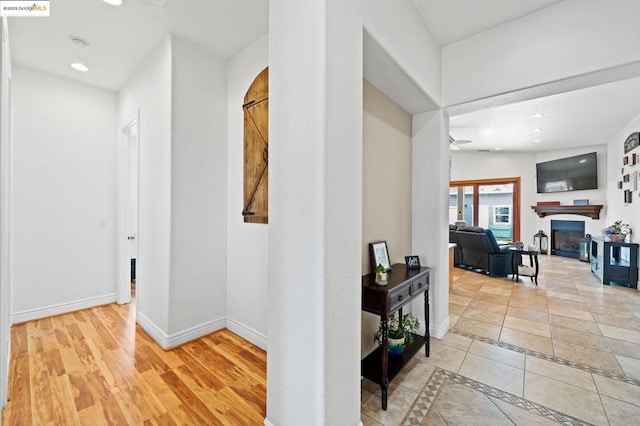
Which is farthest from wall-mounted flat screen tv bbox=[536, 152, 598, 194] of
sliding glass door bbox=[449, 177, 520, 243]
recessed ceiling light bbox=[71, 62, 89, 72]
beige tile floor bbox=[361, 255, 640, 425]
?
recessed ceiling light bbox=[71, 62, 89, 72]

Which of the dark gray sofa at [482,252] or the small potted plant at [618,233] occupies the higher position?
the small potted plant at [618,233]

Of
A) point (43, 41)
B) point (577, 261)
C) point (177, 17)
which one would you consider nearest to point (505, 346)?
point (177, 17)

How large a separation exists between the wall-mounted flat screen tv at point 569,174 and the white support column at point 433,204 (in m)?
6.44

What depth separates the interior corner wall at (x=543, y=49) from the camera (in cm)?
190

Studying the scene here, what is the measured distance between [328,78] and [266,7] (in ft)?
4.62

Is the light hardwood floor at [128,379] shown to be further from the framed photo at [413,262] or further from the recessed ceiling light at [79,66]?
the recessed ceiling light at [79,66]

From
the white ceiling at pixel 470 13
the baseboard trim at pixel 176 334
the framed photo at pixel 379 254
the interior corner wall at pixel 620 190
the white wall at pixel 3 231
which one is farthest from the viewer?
the interior corner wall at pixel 620 190

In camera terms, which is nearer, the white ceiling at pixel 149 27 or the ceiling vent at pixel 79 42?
the white ceiling at pixel 149 27

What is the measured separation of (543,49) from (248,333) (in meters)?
3.43

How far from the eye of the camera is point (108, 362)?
7.38ft

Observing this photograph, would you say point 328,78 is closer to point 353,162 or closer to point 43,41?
point 353,162

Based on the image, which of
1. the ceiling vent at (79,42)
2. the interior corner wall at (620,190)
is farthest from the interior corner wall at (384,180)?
the interior corner wall at (620,190)

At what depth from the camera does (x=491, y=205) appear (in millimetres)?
8484

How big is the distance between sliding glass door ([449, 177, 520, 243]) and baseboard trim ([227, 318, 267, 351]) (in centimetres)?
809
